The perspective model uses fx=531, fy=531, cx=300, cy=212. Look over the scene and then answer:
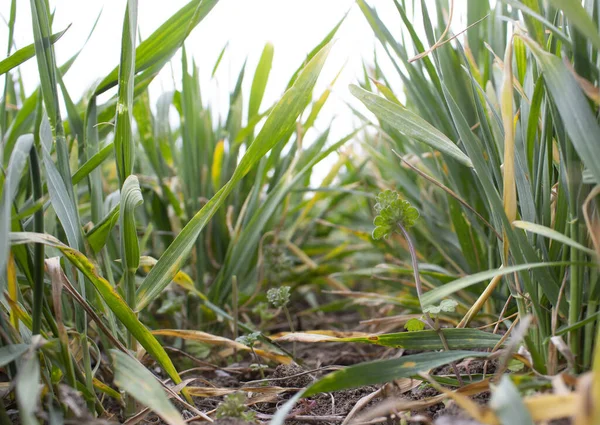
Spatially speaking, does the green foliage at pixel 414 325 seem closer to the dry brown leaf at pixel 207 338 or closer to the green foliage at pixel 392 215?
the green foliage at pixel 392 215

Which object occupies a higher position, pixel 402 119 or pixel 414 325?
pixel 402 119

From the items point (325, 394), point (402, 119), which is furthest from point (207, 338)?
point (402, 119)

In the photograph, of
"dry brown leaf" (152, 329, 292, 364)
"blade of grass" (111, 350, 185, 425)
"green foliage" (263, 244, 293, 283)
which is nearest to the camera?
"blade of grass" (111, 350, 185, 425)

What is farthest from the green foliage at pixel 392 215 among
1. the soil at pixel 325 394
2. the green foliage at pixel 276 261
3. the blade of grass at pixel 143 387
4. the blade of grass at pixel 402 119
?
the green foliage at pixel 276 261

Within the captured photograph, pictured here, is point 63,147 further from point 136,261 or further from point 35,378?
point 35,378

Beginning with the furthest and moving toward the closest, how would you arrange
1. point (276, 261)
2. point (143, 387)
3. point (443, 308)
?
point (276, 261), point (443, 308), point (143, 387)

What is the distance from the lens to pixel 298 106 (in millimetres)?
721

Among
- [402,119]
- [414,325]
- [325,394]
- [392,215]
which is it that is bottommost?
[325,394]

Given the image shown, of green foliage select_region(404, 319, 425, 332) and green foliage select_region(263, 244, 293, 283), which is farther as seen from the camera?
green foliage select_region(263, 244, 293, 283)

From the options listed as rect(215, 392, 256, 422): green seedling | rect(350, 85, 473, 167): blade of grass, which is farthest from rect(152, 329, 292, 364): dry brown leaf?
rect(350, 85, 473, 167): blade of grass

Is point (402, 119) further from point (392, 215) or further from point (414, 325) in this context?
point (414, 325)

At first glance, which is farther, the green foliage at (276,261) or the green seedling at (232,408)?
the green foliage at (276,261)

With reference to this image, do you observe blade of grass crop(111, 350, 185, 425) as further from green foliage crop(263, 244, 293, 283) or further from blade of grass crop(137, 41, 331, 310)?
green foliage crop(263, 244, 293, 283)

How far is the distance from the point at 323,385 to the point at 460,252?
575mm
